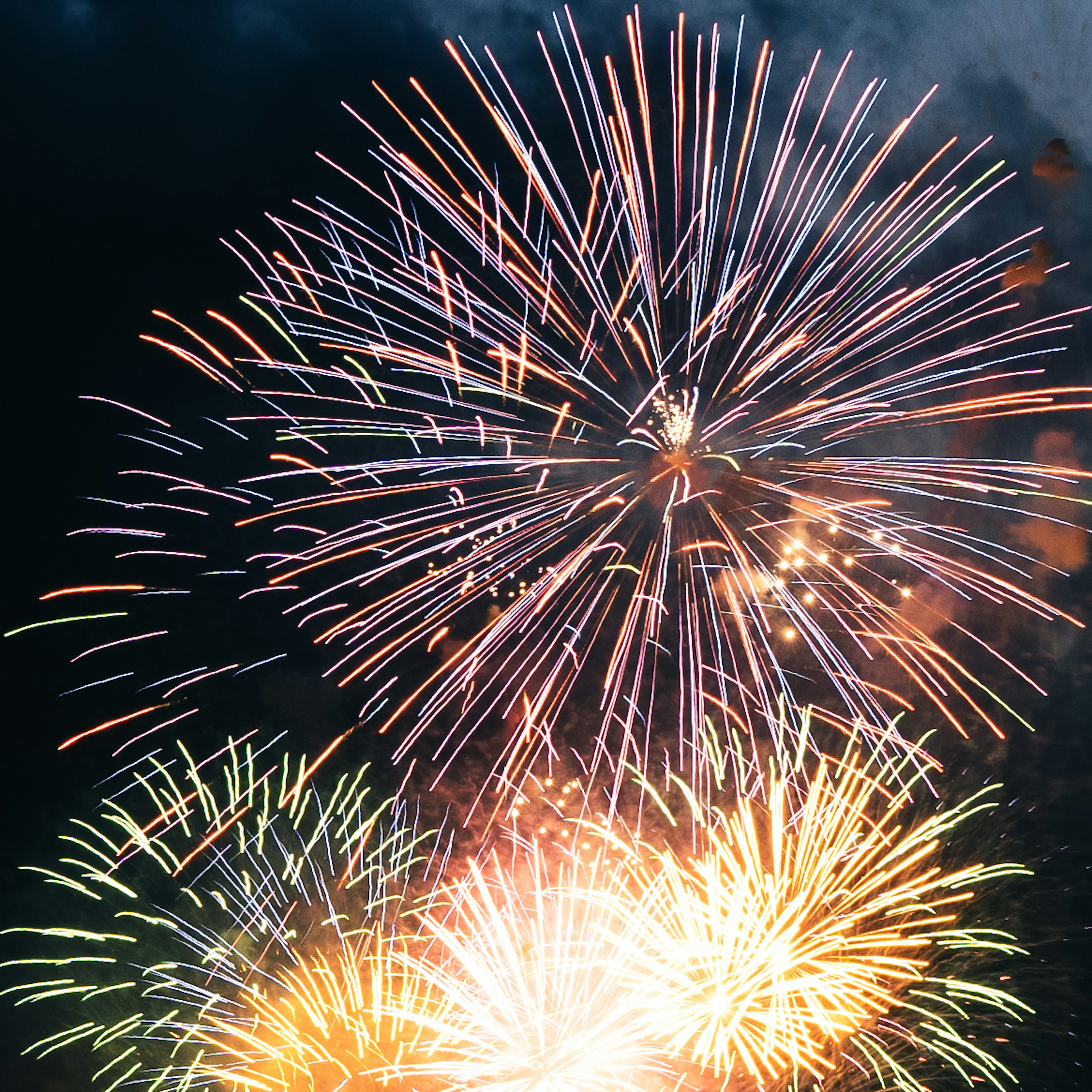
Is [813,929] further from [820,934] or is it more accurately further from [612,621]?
[612,621]

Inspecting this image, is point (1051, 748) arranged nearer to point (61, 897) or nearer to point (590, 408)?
point (590, 408)

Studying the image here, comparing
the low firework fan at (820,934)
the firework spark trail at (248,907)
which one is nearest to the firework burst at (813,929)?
the low firework fan at (820,934)

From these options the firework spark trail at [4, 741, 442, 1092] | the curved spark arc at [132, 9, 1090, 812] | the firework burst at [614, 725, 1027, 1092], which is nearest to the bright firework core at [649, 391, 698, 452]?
the curved spark arc at [132, 9, 1090, 812]

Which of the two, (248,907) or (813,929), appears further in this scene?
(248,907)

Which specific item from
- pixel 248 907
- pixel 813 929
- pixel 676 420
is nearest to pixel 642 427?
pixel 676 420

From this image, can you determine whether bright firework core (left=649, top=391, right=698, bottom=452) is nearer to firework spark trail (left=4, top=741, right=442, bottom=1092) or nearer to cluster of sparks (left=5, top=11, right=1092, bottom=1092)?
cluster of sparks (left=5, top=11, right=1092, bottom=1092)
